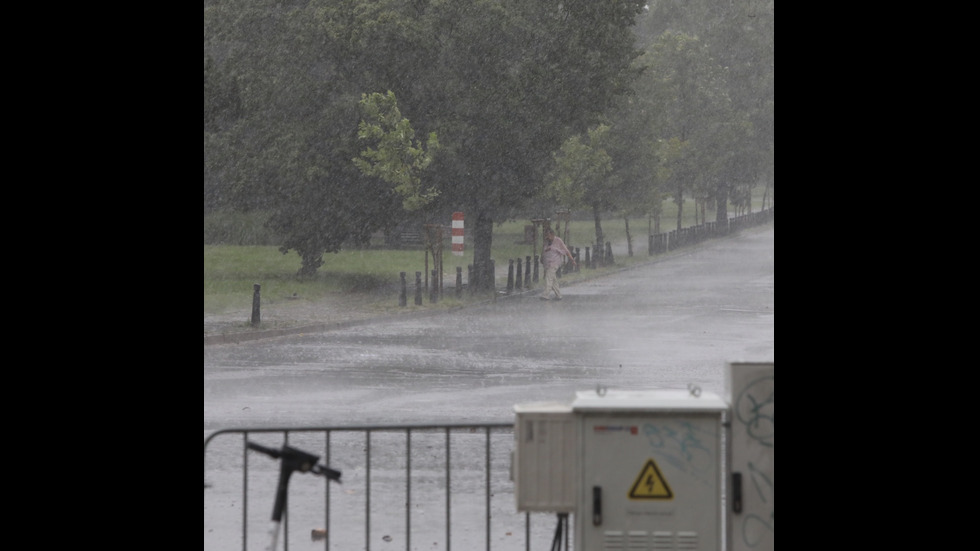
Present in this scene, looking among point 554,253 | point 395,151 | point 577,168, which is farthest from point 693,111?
point 554,253

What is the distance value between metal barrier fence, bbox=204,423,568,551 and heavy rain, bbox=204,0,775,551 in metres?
0.04

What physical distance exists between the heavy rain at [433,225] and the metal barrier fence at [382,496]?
0.13 feet

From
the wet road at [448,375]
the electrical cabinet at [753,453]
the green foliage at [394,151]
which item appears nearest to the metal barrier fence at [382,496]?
the wet road at [448,375]

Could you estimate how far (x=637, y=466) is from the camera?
5.11 meters

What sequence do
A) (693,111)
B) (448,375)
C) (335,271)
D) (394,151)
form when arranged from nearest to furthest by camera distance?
(448,375) < (394,151) < (335,271) < (693,111)

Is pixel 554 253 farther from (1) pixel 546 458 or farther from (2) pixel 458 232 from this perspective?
(1) pixel 546 458

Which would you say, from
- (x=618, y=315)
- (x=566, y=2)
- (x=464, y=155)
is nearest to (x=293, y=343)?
(x=618, y=315)

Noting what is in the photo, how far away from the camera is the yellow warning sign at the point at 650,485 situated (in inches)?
201

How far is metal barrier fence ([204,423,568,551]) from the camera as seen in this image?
25.4ft

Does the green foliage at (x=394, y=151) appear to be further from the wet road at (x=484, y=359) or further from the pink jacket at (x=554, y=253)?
the wet road at (x=484, y=359)

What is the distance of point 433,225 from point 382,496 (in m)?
20.4
